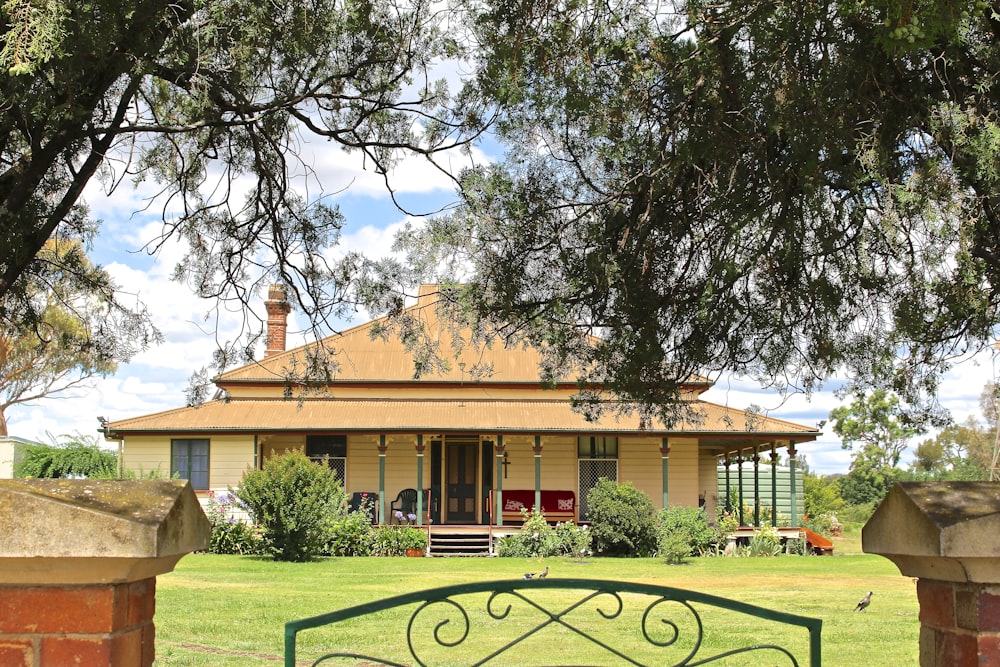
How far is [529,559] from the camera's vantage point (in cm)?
Answer: 2184

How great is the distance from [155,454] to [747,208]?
2367 cm

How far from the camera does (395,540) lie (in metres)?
23.4

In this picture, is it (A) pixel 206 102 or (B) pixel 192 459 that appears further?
(B) pixel 192 459

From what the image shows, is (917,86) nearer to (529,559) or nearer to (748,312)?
(748,312)

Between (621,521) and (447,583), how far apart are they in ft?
24.3

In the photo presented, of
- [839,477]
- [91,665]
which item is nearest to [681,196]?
[91,665]

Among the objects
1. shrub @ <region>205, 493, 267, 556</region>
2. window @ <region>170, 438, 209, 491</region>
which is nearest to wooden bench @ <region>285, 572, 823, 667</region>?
shrub @ <region>205, 493, 267, 556</region>

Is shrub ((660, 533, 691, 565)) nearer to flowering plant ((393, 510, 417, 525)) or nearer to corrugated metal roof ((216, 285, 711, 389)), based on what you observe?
flowering plant ((393, 510, 417, 525))

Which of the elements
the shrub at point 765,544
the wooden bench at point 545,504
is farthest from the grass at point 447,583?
the wooden bench at point 545,504

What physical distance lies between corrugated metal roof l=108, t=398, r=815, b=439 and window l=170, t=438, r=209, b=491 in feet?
2.19

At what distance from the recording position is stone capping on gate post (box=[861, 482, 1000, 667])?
3.03 metres

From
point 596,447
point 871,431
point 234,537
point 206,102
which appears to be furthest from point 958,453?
point 206,102

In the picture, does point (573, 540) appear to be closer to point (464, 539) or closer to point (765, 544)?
point (464, 539)

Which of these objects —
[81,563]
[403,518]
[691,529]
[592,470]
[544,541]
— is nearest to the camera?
[81,563]
